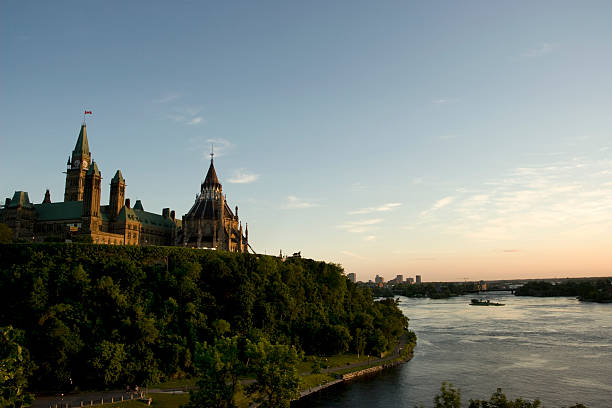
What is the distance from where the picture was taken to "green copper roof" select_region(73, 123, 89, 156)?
15488cm

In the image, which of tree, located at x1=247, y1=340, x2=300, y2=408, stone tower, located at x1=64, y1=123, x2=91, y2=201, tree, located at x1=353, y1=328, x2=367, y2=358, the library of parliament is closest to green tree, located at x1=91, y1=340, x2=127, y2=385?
tree, located at x1=247, y1=340, x2=300, y2=408

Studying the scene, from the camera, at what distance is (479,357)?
9462 centimetres

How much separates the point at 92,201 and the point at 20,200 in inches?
805

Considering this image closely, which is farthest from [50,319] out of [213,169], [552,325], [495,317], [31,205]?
[495,317]

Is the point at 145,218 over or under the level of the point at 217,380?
over

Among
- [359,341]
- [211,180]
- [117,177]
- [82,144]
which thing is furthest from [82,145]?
[359,341]

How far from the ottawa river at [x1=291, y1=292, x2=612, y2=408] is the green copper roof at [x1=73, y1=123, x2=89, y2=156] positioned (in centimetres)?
11736

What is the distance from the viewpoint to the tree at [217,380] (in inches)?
1948

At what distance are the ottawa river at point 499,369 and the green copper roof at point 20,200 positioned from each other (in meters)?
97.8

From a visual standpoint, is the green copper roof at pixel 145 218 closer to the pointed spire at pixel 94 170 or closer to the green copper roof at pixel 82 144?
the pointed spire at pixel 94 170

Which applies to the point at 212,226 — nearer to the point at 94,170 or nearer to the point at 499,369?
the point at 94,170

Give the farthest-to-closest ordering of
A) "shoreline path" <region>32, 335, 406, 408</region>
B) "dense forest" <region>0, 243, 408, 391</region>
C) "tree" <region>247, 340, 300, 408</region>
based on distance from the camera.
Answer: "dense forest" <region>0, 243, 408, 391</region>, "shoreline path" <region>32, 335, 406, 408</region>, "tree" <region>247, 340, 300, 408</region>

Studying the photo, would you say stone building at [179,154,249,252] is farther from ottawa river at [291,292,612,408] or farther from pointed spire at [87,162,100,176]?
ottawa river at [291,292,612,408]

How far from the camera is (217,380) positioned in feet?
165
